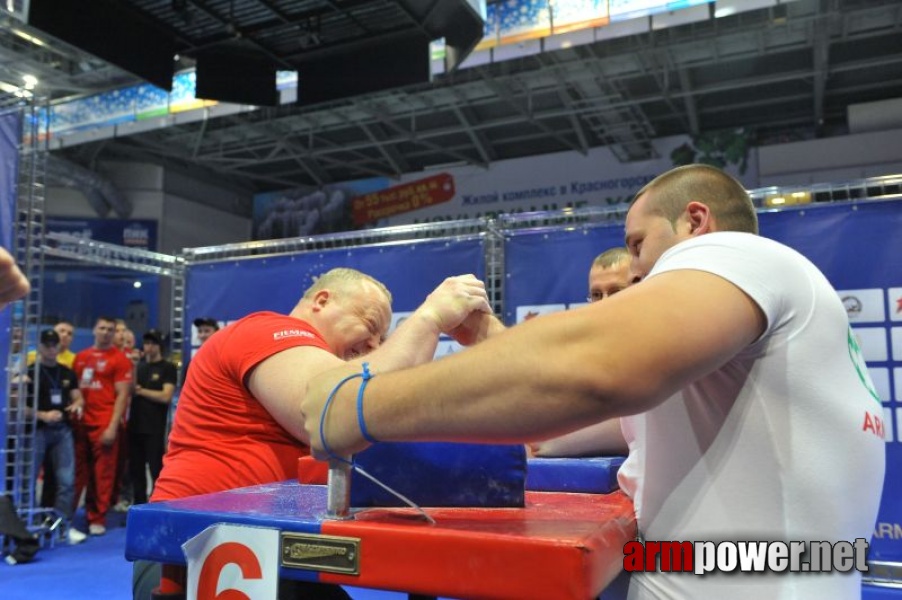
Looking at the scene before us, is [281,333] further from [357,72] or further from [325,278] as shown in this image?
[357,72]

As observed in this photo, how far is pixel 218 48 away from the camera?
532cm

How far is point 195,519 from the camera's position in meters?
0.88

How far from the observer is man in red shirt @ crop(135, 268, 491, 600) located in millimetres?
1499

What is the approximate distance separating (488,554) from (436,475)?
249 mm

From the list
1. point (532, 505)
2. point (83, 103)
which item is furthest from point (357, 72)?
point (83, 103)

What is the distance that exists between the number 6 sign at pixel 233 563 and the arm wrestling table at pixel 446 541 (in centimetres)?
1

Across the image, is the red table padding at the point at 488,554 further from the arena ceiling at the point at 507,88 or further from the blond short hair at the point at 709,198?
the arena ceiling at the point at 507,88

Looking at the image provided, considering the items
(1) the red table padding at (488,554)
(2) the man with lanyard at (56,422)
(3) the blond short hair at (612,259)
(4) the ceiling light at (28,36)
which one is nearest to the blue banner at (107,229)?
(4) the ceiling light at (28,36)

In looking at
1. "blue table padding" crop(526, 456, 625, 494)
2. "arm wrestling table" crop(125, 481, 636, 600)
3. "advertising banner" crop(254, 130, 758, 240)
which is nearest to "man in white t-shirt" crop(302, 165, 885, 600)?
"arm wrestling table" crop(125, 481, 636, 600)

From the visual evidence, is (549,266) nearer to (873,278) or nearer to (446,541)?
(873,278)

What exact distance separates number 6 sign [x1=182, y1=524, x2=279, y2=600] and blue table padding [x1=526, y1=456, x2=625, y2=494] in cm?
63

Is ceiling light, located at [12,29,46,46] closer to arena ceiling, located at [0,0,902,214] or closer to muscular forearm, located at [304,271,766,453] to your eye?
arena ceiling, located at [0,0,902,214]

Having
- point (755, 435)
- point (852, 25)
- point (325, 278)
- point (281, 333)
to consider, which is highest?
point (852, 25)

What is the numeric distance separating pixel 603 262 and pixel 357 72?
3.54 metres
